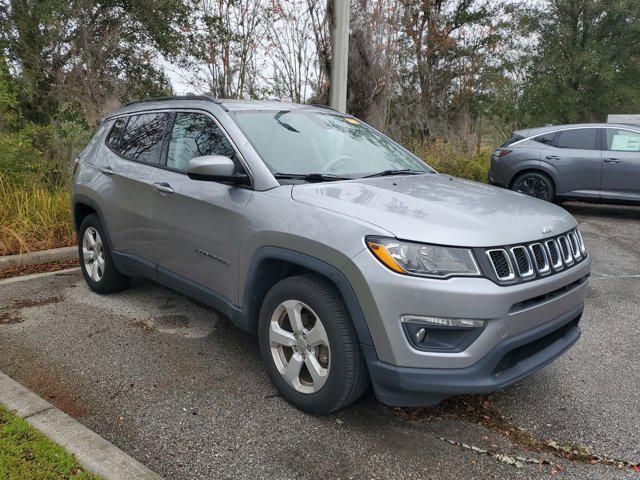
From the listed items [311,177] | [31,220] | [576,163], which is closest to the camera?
[311,177]

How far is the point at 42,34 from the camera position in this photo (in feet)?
32.3

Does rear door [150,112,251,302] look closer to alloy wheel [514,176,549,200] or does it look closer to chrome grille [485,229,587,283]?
chrome grille [485,229,587,283]

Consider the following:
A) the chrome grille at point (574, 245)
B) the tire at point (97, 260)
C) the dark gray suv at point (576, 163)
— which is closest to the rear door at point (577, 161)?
the dark gray suv at point (576, 163)

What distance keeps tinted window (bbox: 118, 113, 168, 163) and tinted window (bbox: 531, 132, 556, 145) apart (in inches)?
299

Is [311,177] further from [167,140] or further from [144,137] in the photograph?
[144,137]

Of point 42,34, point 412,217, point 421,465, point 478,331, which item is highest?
point 42,34

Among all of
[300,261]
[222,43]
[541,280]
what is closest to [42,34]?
[222,43]

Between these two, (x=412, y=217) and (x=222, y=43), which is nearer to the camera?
(x=412, y=217)

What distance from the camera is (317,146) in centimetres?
369

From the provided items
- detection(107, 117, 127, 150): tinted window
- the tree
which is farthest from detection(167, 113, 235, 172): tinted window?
the tree

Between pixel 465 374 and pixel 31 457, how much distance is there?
2.00 meters

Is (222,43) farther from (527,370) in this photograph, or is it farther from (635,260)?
(527,370)

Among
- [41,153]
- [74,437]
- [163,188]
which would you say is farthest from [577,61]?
[74,437]

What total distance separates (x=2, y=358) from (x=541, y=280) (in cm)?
347
